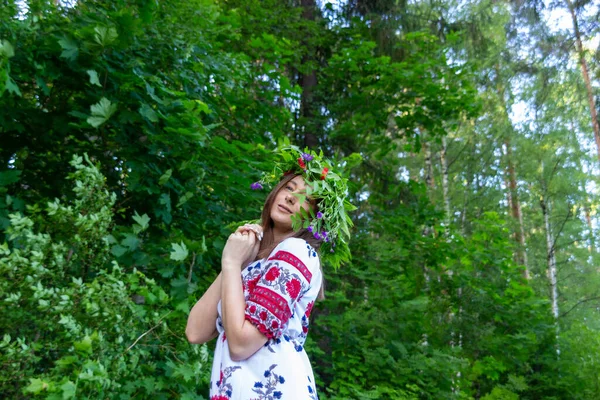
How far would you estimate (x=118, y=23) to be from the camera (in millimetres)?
3006

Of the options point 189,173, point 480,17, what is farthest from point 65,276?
point 480,17

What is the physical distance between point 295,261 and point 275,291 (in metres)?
0.12

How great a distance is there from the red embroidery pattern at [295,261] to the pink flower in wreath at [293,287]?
0.04 m

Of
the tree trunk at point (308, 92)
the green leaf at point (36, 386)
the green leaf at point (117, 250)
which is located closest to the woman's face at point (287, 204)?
the green leaf at point (36, 386)

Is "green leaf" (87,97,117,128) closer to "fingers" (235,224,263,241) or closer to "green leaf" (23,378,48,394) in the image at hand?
"green leaf" (23,378,48,394)

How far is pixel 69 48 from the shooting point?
2.91 m

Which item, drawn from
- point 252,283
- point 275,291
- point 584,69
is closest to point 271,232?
point 252,283

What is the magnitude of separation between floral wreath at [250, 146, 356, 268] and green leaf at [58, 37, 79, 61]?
5.35 ft

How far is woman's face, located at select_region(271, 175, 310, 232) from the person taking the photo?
177 centimetres

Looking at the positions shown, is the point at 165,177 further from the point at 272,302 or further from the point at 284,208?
the point at 272,302

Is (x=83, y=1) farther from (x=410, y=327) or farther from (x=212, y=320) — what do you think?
(x=410, y=327)

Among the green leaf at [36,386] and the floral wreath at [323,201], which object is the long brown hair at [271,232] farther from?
the green leaf at [36,386]

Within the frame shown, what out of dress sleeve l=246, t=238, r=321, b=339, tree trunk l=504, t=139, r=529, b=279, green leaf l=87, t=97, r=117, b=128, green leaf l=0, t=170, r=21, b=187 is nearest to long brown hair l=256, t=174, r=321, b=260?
dress sleeve l=246, t=238, r=321, b=339

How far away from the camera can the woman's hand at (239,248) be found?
1.62 metres
